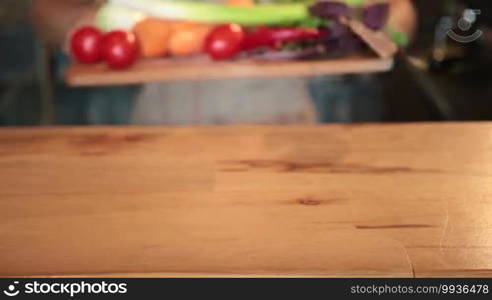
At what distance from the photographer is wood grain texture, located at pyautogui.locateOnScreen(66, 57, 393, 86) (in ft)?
2.83

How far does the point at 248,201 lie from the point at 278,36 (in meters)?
0.29

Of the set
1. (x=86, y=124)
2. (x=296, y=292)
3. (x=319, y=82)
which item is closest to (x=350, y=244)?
(x=296, y=292)

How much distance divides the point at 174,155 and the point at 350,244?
10.6 inches

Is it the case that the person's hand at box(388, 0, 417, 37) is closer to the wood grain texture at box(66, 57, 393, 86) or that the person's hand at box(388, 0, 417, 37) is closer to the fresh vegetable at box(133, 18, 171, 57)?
the wood grain texture at box(66, 57, 393, 86)

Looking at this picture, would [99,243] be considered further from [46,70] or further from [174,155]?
[46,70]

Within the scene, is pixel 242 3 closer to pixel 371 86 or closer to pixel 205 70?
pixel 205 70

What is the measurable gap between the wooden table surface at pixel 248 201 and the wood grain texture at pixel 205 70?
0.22ft

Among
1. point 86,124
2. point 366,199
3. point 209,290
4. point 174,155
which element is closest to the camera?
point 209,290

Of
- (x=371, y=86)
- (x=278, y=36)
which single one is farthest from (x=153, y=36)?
(x=371, y=86)

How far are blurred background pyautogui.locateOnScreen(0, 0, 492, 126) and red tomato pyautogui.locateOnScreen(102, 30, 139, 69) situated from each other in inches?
1.3

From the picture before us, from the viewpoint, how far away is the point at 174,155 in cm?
78

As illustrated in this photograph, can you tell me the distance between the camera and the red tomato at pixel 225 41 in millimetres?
859

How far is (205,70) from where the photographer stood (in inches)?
34.2
